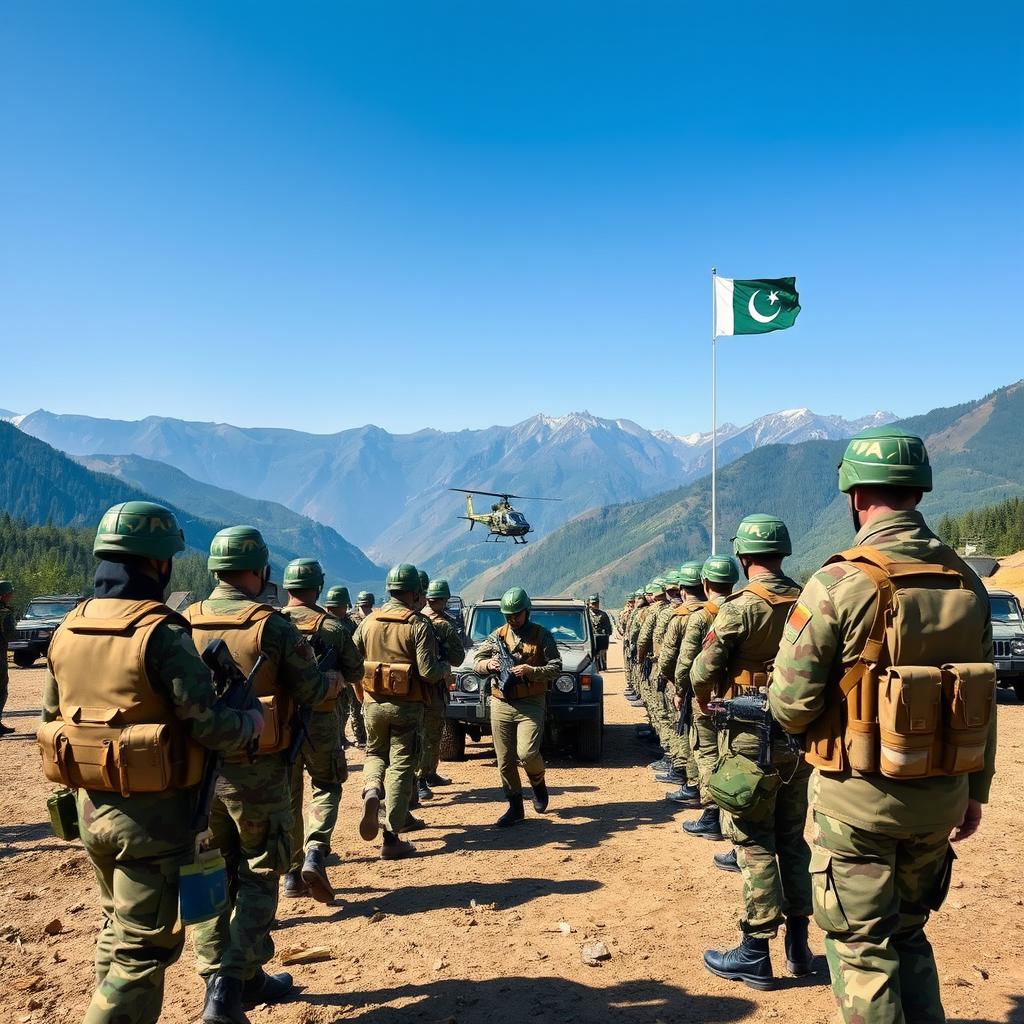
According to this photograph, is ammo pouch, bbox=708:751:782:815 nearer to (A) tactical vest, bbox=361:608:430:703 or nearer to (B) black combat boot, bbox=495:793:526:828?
(A) tactical vest, bbox=361:608:430:703

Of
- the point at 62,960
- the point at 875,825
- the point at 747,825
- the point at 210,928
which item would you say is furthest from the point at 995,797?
the point at 62,960

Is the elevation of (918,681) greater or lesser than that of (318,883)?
Result: greater

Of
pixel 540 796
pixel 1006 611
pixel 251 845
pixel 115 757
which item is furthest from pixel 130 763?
pixel 1006 611

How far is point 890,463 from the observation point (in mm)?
3203

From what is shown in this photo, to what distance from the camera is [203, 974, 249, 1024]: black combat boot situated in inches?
148

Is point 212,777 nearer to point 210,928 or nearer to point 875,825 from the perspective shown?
point 210,928

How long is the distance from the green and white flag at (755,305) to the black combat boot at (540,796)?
17.4m

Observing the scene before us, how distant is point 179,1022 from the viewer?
3.96m

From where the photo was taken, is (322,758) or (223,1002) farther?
(322,758)

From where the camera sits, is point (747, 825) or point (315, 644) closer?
point (747, 825)

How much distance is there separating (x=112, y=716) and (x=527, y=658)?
181 inches

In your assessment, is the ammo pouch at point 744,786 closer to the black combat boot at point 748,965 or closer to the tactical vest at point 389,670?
the black combat boot at point 748,965

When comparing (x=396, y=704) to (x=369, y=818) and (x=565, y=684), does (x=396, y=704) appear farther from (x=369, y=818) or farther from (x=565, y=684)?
(x=565, y=684)

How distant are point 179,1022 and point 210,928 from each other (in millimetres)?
512
